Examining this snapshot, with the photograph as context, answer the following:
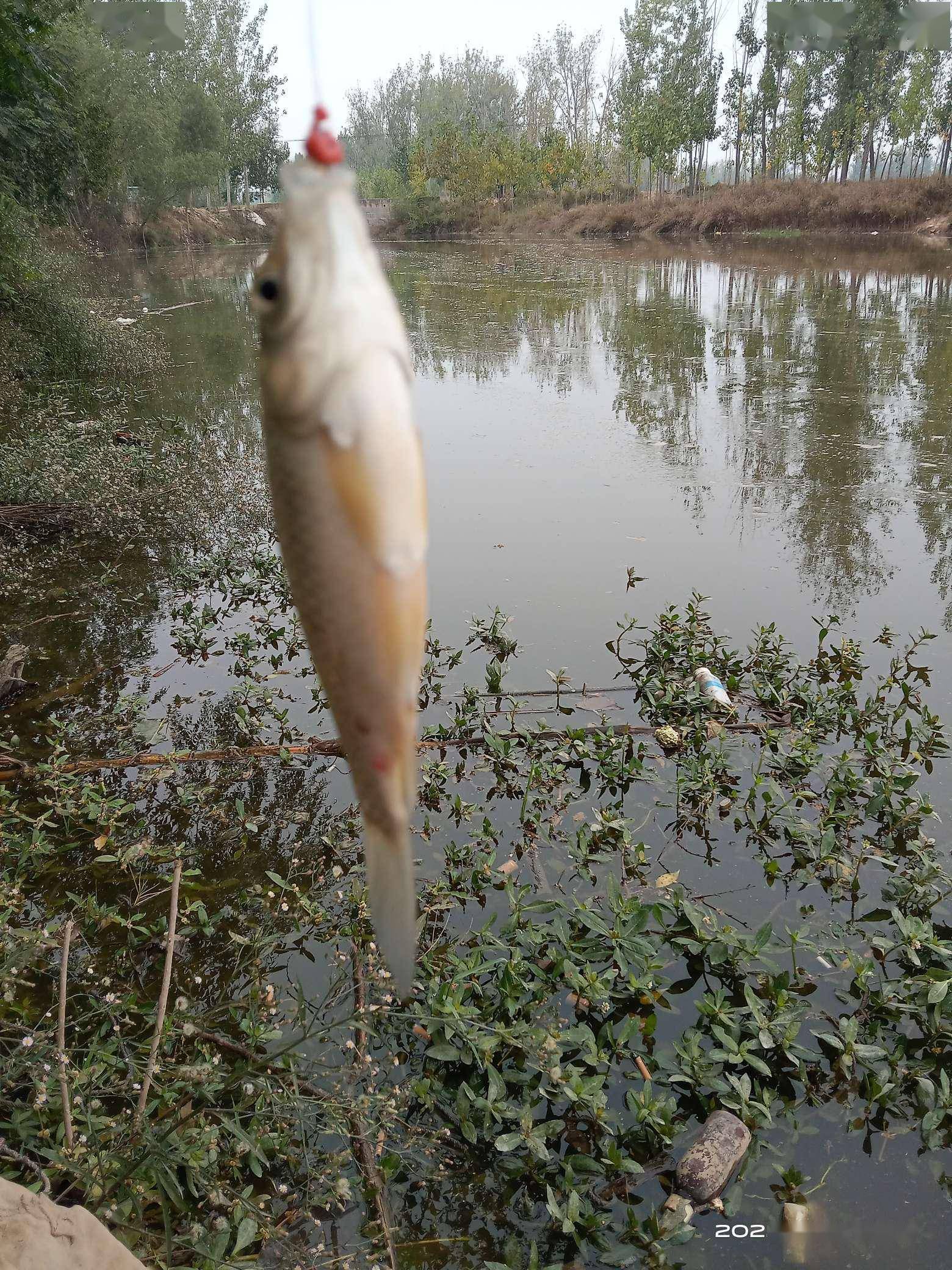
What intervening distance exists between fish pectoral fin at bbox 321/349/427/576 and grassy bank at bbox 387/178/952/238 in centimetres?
3336

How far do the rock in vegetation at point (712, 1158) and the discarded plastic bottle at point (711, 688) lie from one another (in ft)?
6.39

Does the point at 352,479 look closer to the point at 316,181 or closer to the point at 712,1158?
the point at 316,181

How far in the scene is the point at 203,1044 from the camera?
228 cm

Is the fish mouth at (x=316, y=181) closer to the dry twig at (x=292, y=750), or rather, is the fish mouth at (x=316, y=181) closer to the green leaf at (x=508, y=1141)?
the green leaf at (x=508, y=1141)

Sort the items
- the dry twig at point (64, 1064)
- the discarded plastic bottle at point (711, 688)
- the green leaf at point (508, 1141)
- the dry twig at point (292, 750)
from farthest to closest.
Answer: the discarded plastic bottle at point (711, 688)
the dry twig at point (292, 750)
the green leaf at point (508, 1141)
the dry twig at point (64, 1064)

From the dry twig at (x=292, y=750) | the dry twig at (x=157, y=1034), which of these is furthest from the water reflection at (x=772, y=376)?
the dry twig at (x=157, y=1034)

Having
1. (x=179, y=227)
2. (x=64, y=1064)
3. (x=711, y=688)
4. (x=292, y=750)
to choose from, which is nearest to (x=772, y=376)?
(x=711, y=688)

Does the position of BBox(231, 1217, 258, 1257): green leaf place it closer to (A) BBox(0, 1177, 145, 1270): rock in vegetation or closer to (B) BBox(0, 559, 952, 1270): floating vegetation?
Answer: (B) BBox(0, 559, 952, 1270): floating vegetation

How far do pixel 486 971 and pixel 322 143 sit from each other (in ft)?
7.91

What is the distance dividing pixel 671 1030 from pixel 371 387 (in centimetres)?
257

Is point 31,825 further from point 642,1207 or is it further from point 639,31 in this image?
point 639,31

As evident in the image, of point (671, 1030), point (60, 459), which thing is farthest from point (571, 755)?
point (60, 459)

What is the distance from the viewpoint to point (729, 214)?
34.1 meters

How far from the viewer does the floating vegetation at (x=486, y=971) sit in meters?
2.00
